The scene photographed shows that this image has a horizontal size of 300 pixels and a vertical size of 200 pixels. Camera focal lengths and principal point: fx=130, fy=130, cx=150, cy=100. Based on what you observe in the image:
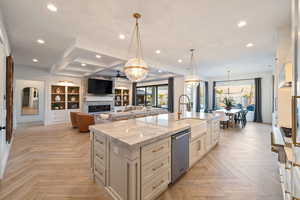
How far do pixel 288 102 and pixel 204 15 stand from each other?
230 cm

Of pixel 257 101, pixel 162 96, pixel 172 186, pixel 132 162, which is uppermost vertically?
pixel 162 96

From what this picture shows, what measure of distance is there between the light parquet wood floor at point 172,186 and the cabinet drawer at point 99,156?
45 centimetres

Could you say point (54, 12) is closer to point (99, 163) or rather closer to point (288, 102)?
point (99, 163)

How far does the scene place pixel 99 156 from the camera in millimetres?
1986

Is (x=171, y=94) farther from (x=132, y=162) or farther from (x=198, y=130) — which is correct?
(x=132, y=162)

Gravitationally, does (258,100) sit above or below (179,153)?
above

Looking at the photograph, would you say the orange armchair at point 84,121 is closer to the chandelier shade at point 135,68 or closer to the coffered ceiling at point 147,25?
the coffered ceiling at point 147,25

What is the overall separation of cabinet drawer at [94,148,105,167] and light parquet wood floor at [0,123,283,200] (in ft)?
1.49

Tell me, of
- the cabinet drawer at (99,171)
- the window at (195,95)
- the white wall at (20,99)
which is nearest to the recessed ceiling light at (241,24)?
the cabinet drawer at (99,171)

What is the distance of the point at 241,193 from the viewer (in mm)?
1980

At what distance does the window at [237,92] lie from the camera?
822 cm

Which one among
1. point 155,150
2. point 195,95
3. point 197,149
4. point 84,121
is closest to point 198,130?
point 197,149

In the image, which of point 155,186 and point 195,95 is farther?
point 195,95

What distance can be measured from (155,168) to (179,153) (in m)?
0.58
